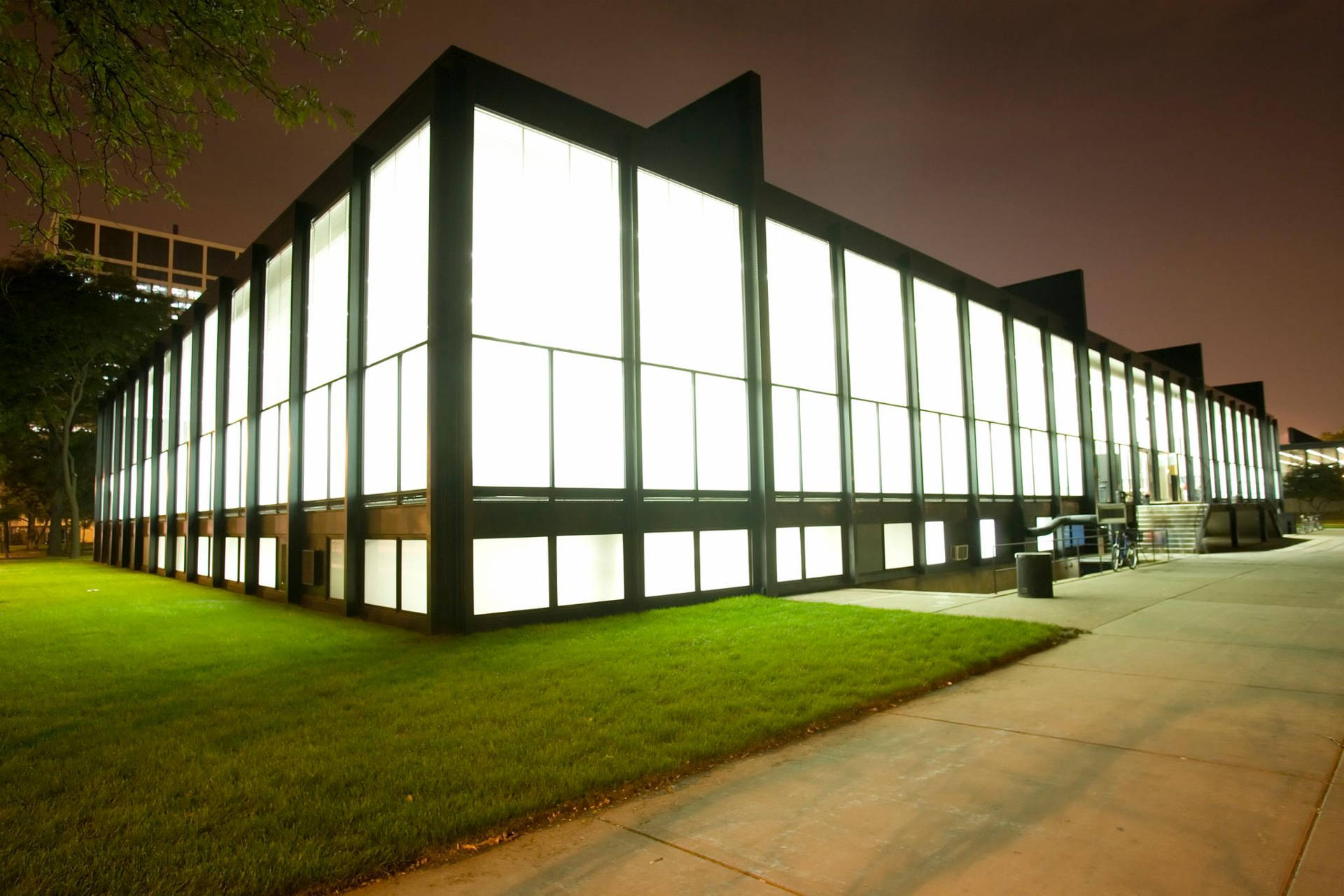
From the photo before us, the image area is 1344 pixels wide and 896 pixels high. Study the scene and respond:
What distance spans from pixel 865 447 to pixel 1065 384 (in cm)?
1651

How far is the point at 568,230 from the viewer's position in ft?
48.0

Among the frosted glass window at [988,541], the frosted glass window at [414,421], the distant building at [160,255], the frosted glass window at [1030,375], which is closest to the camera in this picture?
the frosted glass window at [414,421]

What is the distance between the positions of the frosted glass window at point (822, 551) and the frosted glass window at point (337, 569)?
10424 mm

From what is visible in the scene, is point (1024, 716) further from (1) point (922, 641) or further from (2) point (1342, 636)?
(2) point (1342, 636)

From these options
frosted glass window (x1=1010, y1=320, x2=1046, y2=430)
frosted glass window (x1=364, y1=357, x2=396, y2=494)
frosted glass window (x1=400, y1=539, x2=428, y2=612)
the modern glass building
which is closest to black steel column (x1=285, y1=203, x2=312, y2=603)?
the modern glass building

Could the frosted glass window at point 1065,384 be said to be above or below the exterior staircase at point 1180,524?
above

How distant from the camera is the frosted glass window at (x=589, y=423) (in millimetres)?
13984

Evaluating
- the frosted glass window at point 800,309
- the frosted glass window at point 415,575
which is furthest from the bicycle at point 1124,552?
the frosted glass window at point 415,575

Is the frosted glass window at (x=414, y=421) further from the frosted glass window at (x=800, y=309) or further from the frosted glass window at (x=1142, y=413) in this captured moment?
the frosted glass window at (x=1142, y=413)

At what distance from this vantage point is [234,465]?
2239 cm

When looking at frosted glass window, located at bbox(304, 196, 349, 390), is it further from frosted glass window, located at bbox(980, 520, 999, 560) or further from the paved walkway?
frosted glass window, located at bbox(980, 520, 999, 560)

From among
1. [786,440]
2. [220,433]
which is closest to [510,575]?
[786,440]

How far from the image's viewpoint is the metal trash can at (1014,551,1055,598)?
15.5 metres

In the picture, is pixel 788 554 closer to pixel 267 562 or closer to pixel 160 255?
pixel 267 562
